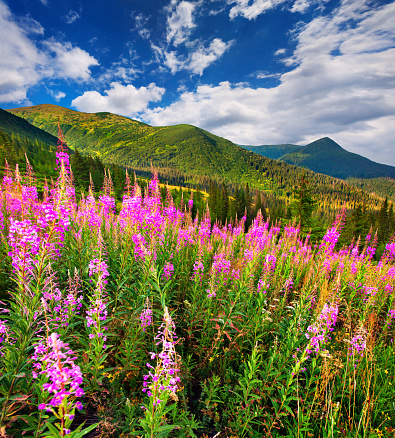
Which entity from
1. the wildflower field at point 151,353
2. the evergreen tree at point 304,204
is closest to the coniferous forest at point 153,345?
the wildflower field at point 151,353

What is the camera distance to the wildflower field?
2.11 metres

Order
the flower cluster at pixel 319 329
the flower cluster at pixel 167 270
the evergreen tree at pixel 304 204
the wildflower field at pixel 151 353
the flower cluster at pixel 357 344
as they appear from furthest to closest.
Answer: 1. the evergreen tree at pixel 304 204
2. the flower cluster at pixel 167 270
3. the flower cluster at pixel 357 344
4. the flower cluster at pixel 319 329
5. the wildflower field at pixel 151 353

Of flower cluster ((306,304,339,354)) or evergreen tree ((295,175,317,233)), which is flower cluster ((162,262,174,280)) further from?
evergreen tree ((295,175,317,233))

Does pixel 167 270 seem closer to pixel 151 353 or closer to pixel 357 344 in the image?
pixel 151 353

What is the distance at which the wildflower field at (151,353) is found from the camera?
2.11 meters

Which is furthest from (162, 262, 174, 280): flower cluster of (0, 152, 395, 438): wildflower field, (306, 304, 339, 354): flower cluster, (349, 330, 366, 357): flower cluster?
(349, 330, 366, 357): flower cluster

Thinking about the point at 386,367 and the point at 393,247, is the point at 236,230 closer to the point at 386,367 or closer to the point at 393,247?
the point at 393,247

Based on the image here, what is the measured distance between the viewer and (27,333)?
2.53m

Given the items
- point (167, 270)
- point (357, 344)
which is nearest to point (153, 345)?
point (167, 270)

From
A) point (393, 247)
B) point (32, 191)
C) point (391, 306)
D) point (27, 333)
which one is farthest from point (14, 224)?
point (393, 247)

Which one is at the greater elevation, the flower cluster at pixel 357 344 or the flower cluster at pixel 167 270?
the flower cluster at pixel 167 270

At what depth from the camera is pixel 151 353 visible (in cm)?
177

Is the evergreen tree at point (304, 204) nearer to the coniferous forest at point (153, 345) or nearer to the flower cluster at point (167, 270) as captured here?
the coniferous forest at point (153, 345)

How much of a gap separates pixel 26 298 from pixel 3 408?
1093 mm
